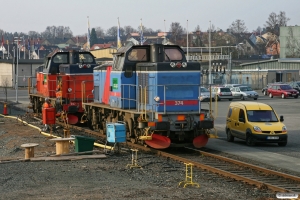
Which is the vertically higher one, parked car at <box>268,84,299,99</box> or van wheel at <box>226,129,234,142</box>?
parked car at <box>268,84,299,99</box>

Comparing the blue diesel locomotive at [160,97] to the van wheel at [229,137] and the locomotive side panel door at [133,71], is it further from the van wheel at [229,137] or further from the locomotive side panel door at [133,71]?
the van wheel at [229,137]

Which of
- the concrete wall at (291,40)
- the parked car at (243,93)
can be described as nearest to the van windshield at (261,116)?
the parked car at (243,93)

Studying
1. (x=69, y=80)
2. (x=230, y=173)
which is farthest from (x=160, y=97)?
(x=69, y=80)

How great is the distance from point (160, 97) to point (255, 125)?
451 cm

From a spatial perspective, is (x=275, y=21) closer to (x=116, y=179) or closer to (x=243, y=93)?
(x=243, y=93)

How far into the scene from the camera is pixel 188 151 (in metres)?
19.0

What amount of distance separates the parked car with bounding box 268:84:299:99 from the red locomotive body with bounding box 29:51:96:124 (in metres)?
32.7

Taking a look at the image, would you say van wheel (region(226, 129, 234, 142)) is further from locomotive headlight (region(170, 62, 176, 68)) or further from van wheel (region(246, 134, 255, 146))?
locomotive headlight (region(170, 62, 176, 68))

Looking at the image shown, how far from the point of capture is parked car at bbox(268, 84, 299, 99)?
55.4m

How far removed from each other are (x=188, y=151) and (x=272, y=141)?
3525 millimetres

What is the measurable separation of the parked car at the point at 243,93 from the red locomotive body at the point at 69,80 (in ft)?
97.8

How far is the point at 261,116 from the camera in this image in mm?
21328

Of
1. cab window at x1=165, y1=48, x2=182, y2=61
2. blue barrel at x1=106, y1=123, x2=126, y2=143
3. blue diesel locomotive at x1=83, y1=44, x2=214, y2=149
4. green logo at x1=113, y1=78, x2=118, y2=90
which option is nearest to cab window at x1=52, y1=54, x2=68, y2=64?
green logo at x1=113, y1=78, x2=118, y2=90

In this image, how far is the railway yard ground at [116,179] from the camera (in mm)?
11273
